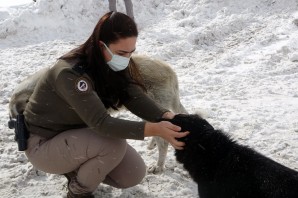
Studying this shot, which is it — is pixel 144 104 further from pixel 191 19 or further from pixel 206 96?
pixel 191 19

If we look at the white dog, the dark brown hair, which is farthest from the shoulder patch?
the white dog

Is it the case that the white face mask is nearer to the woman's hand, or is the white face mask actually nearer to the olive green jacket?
the olive green jacket

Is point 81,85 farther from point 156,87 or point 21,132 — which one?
point 156,87

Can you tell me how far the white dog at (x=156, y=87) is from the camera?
3822 millimetres

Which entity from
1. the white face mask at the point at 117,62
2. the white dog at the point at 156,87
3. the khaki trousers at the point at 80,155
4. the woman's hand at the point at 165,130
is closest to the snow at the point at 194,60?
the white dog at the point at 156,87

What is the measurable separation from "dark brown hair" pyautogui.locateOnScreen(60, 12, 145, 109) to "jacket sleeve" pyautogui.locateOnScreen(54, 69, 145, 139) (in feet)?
0.49

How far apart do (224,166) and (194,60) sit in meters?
5.14

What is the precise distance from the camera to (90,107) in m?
2.66

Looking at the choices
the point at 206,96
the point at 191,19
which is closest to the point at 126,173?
the point at 206,96

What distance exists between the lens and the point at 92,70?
279 cm

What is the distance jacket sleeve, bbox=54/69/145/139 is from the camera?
2.65m

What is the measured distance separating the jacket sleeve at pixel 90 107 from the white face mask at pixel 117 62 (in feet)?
0.84

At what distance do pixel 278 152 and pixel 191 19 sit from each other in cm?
615

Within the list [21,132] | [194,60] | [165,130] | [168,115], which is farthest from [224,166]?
[194,60]
